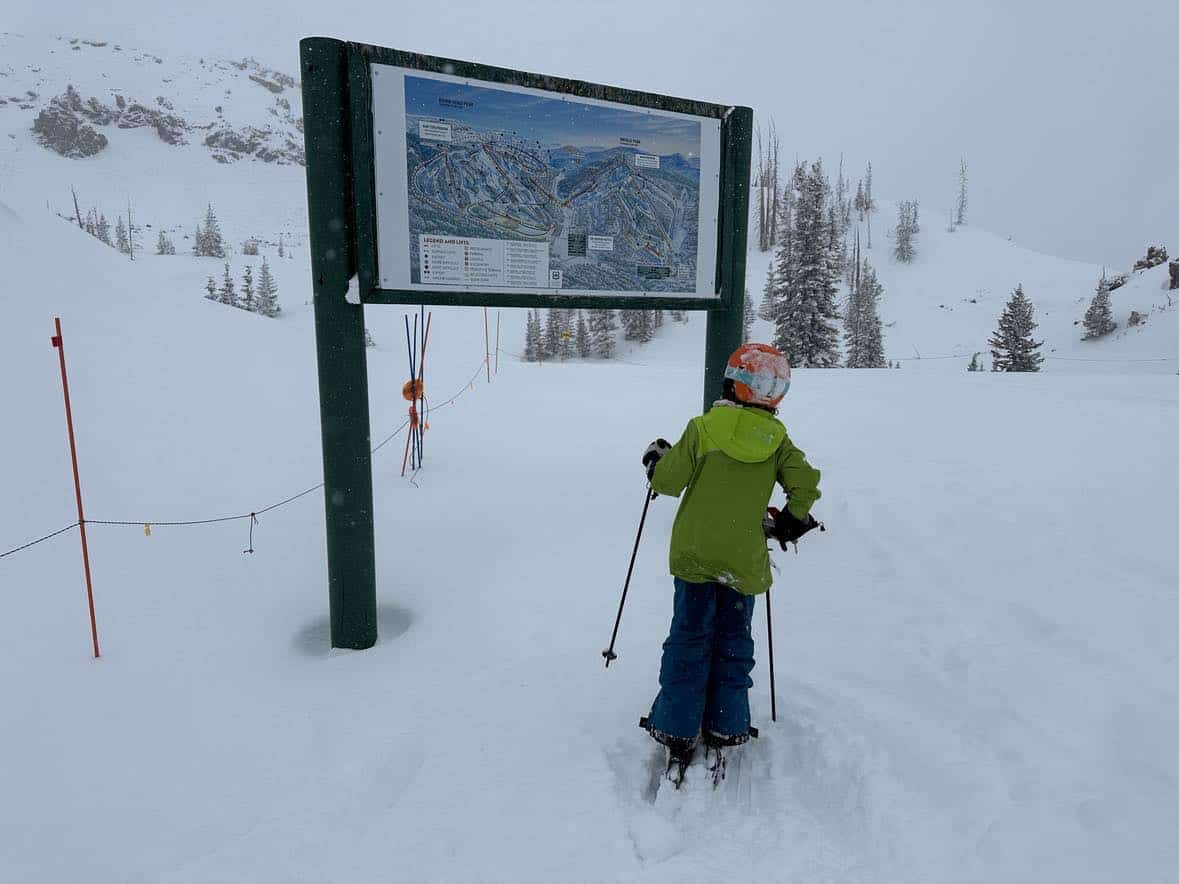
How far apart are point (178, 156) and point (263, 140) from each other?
1860 cm

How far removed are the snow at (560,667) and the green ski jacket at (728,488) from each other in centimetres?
97

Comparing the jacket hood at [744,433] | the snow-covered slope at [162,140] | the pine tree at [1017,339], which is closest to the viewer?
the jacket hood at [744,433]

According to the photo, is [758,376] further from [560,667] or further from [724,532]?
[560,667]

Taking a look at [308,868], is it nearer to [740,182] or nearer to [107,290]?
[740,182]

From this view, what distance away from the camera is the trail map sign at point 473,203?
3762mm

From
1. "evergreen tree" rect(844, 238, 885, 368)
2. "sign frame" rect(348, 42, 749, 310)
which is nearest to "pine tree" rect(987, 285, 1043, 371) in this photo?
"evergreen tree" rect(844, 238, 885, 368)

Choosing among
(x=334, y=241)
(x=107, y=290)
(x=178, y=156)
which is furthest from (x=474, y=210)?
(x=178, y=156)

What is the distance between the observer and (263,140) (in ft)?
422

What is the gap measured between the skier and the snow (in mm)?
310

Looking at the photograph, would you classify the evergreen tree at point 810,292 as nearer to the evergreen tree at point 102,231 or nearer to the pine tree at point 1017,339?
the pine tree at point 1017,339

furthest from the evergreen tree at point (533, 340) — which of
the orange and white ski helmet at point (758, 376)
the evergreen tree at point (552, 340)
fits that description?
the orange and white ski helmet at point (758, 376)

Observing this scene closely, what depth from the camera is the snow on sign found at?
12.8 feet

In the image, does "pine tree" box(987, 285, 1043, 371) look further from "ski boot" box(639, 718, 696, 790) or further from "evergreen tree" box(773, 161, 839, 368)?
"ski boot" box(639, 718, 696, 790)

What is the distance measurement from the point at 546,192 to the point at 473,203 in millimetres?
528
